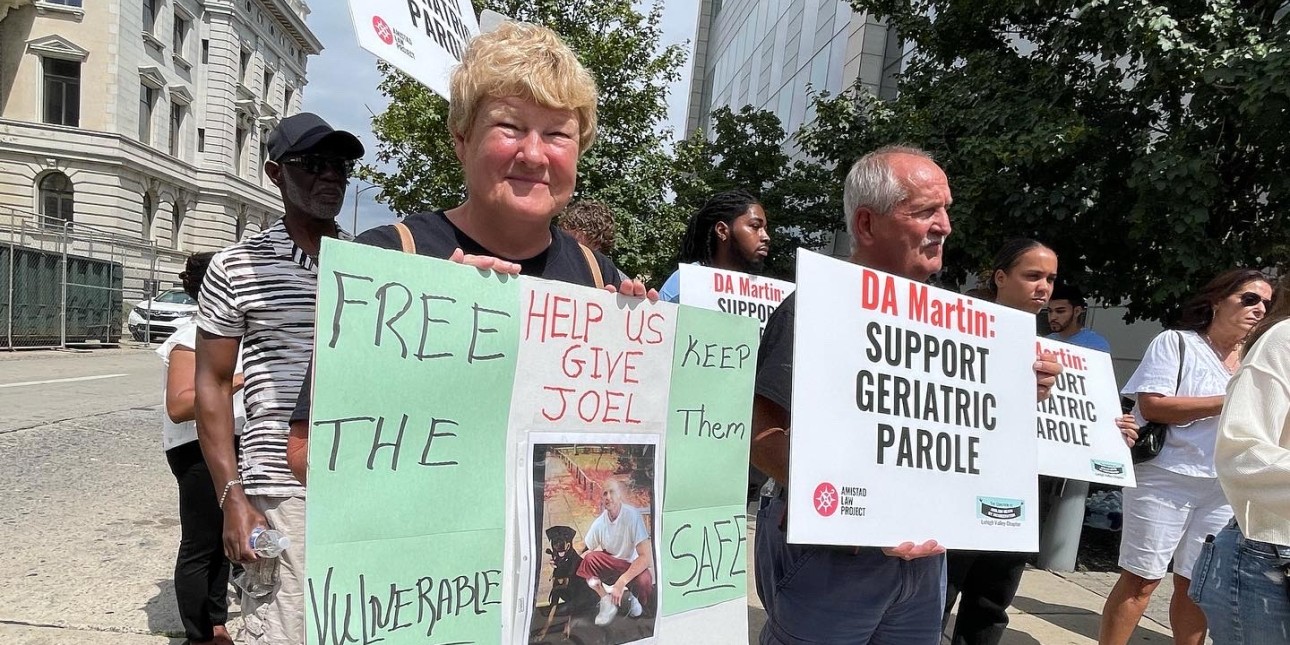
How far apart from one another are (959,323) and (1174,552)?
7.70 feet

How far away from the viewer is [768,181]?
15375mm

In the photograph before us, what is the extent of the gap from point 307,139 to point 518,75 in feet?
3.45

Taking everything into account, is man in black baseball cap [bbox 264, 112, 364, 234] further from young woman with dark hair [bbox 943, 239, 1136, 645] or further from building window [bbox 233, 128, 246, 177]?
building window [bbox 233, 128, 246, 177]

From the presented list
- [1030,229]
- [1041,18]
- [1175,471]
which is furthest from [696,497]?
[1041,18]

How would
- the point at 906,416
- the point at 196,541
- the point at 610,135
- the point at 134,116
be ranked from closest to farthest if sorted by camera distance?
the point at 906,416 < the point at 196,541 < the point at 610,135 < the point at 134,116

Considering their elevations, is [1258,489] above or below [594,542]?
above

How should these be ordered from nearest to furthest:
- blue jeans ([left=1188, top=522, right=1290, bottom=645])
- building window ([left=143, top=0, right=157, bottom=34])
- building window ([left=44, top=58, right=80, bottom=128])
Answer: blue jeans ([left=1188, top=522, right=1290, bottom=645]), building window ([left=44, top=58, right=80, bottom=128]), building window ([left=143, top=0, right=157, bottom=34])

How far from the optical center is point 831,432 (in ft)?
5.70

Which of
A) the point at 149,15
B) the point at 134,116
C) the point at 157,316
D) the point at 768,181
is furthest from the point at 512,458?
the point at 149,15

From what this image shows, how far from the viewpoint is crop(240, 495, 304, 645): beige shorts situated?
191cm

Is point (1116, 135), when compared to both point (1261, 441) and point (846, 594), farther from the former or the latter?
point (846, 594)

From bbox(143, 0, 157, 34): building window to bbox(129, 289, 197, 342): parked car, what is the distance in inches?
711

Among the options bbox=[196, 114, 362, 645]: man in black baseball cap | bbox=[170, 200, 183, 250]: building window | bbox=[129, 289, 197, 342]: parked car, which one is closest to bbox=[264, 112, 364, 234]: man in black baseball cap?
bbox=[196, 114, 362, 645]: man in black baseball cap

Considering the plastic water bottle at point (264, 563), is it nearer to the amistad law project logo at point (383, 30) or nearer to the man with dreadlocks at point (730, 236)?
the amistad law project logo at point (383, 30)
